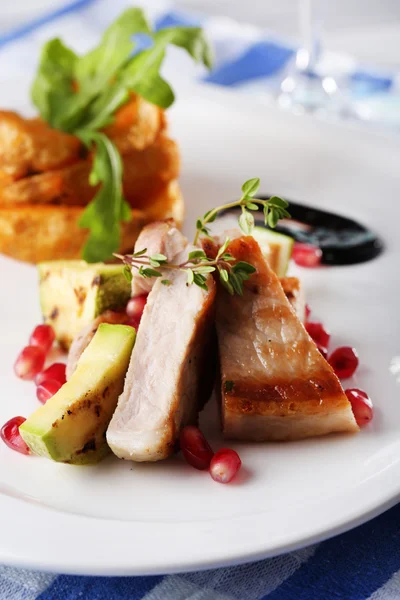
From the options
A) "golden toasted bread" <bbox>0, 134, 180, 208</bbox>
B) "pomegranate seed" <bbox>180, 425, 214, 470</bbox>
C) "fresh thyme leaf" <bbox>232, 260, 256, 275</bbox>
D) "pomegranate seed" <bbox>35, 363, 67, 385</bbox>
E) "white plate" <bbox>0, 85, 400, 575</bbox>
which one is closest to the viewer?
"white plate" <bbox>0, 85, 400, 575</bbox>

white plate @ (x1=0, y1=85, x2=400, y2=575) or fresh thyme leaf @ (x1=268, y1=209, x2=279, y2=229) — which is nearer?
white plate @ (x1=0, y1=85, x2=400, y2=575)

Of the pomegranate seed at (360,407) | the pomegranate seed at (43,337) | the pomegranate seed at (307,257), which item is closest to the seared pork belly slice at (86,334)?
the pomegranate seed at (43,337)

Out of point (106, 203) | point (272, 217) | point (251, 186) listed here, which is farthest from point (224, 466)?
point (106, 203)

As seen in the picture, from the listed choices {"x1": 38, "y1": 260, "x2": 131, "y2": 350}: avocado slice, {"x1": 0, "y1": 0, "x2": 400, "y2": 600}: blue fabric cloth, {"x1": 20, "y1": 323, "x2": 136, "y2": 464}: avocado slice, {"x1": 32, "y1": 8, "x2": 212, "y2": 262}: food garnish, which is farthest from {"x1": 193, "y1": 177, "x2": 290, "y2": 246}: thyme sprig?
{"x1": 32, "y1": 8, "x2": 212, "y2": 262}: food garnish

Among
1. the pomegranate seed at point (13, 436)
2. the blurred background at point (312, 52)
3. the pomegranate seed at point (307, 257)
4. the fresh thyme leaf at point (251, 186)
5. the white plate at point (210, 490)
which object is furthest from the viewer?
the blurred background at point (312, 52)

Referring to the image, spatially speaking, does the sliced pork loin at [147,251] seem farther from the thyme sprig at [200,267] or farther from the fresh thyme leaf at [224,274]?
the fresh thyme leaf at [224,274]

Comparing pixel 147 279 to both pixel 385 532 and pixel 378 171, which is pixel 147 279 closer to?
pixel 385 532

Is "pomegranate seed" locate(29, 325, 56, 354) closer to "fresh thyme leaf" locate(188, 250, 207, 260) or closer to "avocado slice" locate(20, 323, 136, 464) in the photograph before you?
"avocado slice" locate(20, 323, 136, 464)
